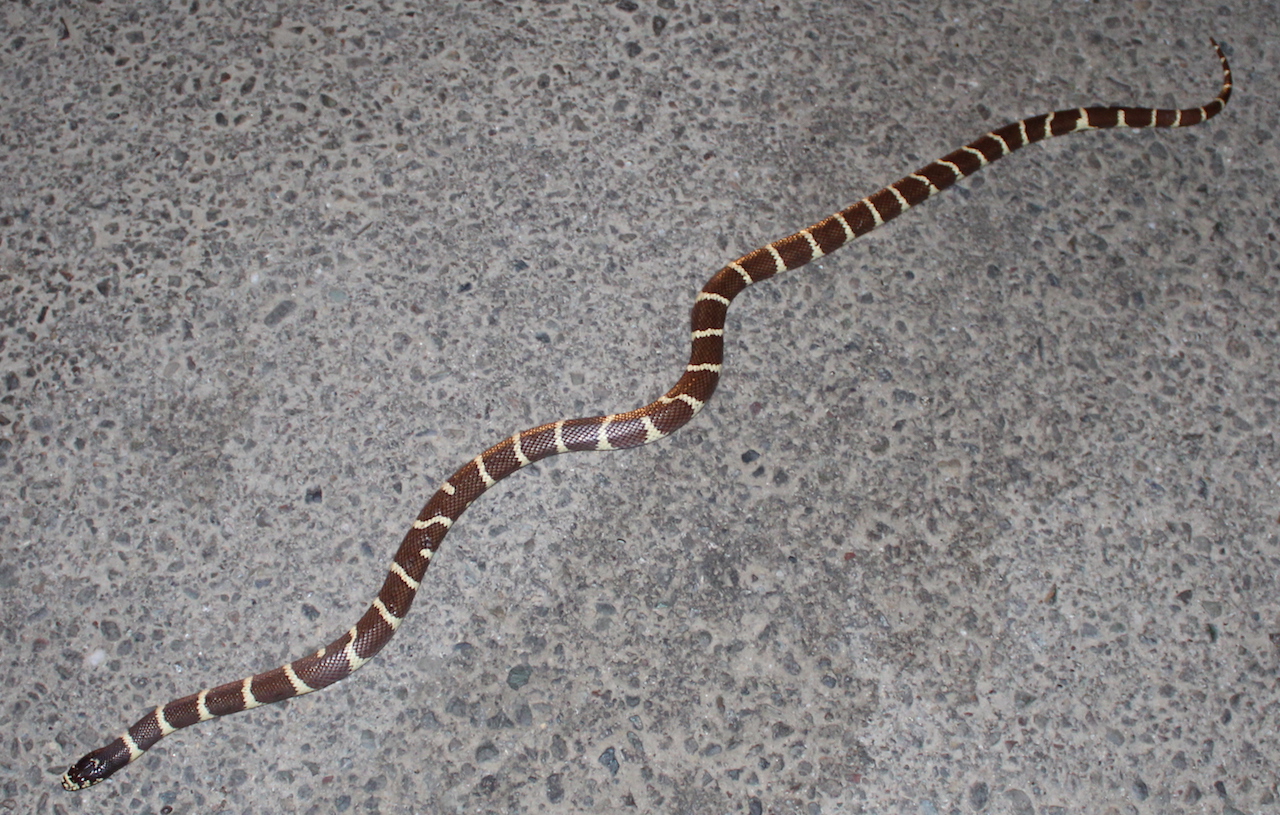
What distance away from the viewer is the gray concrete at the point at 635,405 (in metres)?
2.99

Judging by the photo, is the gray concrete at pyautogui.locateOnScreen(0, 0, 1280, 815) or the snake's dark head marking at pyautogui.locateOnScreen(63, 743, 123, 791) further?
the gray concrete at pyautogui.locateOnScreen(0, 0, 1280, 815)

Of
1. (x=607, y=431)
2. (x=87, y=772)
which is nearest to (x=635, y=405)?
(x=607, y=431)

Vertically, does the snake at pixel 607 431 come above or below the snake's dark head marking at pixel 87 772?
above

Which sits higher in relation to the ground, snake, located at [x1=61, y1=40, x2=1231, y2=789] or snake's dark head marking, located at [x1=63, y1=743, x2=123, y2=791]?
snake, located at [x1=61, y1=40, x2=1231, y2=789]

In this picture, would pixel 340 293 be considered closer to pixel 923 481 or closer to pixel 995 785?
pixel 923 481

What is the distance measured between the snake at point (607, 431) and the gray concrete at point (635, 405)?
89 millimetres

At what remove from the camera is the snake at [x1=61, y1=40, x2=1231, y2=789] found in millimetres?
2939

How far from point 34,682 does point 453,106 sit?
2.79 meters

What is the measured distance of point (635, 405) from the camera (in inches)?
136

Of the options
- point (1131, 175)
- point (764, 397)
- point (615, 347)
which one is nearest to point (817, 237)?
point (764, 397)

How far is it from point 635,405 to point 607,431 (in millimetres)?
189

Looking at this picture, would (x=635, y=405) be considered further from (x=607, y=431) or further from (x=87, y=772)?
(x=87, y=772)

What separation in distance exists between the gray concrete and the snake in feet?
0.29

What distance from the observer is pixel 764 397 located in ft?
11.6
